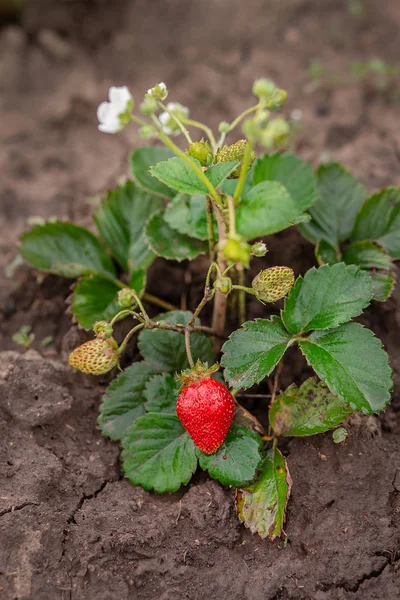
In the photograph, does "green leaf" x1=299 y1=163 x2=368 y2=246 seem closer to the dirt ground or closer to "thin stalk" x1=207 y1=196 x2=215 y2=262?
the dirt ground

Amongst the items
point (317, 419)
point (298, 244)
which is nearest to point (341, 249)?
point (298, 244)

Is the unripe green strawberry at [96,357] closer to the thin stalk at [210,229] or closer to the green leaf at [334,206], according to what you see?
the thin stalk at [210,229]

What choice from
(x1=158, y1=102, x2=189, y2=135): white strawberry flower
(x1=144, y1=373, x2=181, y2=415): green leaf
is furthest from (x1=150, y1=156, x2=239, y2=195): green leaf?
(x1=144, y1=373, x2=181, y2=415): green leaf

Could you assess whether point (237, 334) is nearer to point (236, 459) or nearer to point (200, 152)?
point (236, 459)

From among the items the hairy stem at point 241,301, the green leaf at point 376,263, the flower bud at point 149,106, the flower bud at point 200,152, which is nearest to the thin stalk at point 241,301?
the hairy stem at point 241,301

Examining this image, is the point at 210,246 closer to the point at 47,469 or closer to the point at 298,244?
the point at 298,244

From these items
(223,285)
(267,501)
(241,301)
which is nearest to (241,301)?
(241,301)
